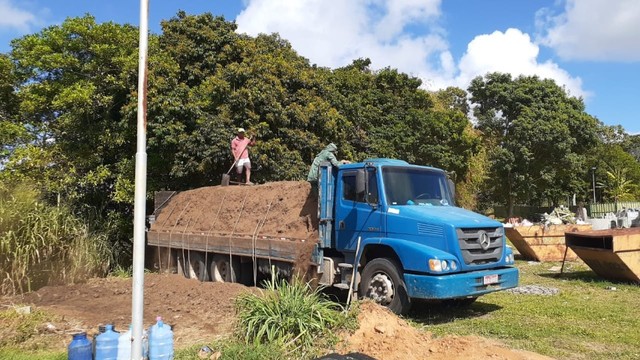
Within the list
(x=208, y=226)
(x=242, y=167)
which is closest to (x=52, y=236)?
(x=208, y=226)

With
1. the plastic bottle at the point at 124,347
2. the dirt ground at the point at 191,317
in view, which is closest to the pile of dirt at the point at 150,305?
the dirt ground at the point at 191,317

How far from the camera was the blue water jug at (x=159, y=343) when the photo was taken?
5488 millimetres

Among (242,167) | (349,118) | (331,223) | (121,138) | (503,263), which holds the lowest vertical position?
(503,263)

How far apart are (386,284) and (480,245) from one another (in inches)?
62.2

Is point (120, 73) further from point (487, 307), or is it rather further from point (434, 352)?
point (434, 352)

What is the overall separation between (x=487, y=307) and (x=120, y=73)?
43.5 ft

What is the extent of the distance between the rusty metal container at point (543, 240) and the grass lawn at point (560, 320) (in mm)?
3997

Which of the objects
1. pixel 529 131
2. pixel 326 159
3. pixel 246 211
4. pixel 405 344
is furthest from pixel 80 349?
pixel 529 131

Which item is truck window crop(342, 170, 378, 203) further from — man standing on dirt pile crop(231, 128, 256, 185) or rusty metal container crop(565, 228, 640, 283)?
rusty metal container crop(565, 228, 640, 283)

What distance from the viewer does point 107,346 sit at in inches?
208

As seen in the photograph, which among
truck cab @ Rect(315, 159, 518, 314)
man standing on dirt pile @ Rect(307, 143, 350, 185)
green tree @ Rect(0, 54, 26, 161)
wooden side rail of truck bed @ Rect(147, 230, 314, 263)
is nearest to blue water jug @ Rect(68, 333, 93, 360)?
truck cab @ Rect(315, 159, 518, 314)

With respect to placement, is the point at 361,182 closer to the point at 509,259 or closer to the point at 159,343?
the point at 509,259

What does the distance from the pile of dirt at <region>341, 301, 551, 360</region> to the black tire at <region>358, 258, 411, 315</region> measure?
5.14ft

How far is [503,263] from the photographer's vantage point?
27.9ft
